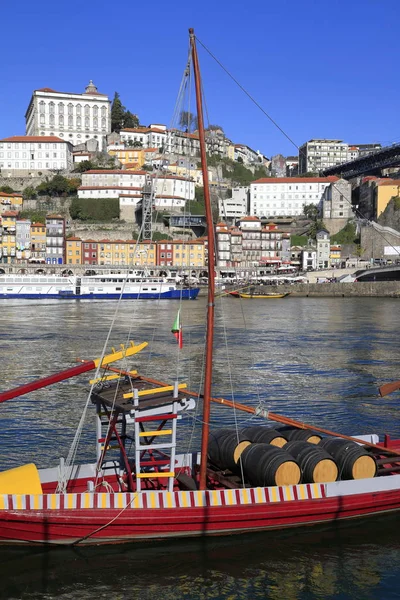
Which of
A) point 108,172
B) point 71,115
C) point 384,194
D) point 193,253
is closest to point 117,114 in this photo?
point 71,115

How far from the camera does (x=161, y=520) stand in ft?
34.8

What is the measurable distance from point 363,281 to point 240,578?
264ft

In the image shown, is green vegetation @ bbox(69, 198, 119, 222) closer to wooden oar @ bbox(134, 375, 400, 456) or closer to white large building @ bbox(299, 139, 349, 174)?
white large building @ bbox(299, 139, 349, 174)

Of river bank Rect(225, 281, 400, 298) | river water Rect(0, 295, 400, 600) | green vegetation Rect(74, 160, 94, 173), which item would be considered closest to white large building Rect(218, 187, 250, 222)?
green vegetation Rect(74, 160, 94, 173)

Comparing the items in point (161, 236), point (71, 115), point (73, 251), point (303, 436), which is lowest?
point (303, 436)

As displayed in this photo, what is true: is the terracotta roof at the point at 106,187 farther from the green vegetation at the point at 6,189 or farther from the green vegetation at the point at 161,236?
the green vegetation at the point at 6,189

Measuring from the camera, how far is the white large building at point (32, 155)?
384 ft

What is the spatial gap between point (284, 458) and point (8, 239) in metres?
91.4

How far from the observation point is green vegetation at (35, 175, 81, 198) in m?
109

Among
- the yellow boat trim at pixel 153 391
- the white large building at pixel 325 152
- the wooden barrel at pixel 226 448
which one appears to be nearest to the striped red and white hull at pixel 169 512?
the wooden barrel at pixel 226 448

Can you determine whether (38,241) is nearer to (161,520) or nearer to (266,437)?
(266,437)

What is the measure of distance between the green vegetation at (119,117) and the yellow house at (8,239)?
45.3m

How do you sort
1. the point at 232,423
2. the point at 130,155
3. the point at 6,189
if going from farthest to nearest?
the point at 130,155 → the point at 6,189 → the point at 232,423

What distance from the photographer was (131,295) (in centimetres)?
7812
